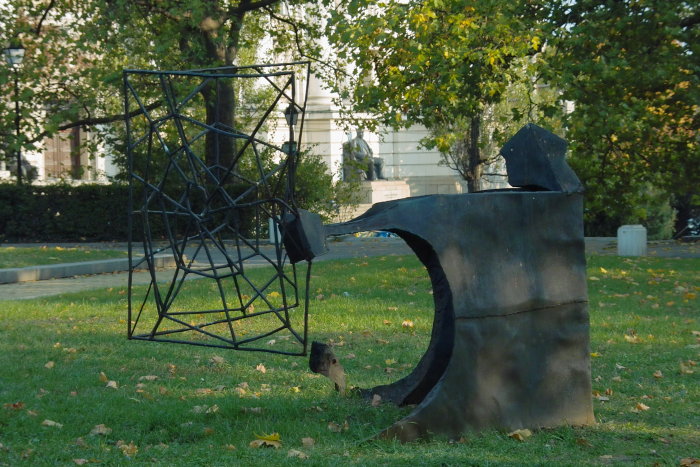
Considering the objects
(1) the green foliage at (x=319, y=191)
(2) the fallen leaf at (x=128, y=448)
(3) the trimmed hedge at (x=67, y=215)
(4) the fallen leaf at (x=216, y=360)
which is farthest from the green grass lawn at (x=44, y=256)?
(2) the fallen leaf at (x=128, y=448)

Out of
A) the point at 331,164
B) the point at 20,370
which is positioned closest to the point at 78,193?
the point at 331,164

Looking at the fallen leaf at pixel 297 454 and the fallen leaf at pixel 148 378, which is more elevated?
the fallen leaf at pixel 297 454

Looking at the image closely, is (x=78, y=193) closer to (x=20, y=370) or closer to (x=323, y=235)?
(x=20, y=370)

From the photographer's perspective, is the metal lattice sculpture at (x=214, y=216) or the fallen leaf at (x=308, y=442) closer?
the fallen leaf at (x=308, y=442)

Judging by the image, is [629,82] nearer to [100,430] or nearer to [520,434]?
[520,434]

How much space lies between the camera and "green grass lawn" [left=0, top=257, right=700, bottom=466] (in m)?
4.39

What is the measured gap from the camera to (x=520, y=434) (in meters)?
4.64

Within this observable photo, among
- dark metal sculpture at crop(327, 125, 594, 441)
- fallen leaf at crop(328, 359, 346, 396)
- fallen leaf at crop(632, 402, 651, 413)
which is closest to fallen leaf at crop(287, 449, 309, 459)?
dark metal sculpture at crop(327, 125, 594, 441)

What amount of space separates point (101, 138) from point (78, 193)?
1.77m

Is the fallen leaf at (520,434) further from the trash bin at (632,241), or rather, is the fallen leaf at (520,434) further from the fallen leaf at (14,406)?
the trash bin at (632,241)

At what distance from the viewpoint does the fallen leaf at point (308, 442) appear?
4.56m

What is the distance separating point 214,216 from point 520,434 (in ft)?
48.4

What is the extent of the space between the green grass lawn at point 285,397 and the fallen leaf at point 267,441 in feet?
0.17

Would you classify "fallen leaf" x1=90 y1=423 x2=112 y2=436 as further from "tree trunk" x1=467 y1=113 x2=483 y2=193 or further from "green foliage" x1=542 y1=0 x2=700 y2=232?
"tree trunk" x1=467 y1=113 x2=483 y2=193
